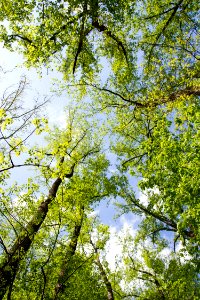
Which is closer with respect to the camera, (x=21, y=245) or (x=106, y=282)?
(x=21, y=245)

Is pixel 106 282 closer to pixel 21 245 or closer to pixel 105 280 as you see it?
pixel 105 280

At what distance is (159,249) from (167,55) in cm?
1470

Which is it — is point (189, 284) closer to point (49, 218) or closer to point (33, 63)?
point (49, 218)

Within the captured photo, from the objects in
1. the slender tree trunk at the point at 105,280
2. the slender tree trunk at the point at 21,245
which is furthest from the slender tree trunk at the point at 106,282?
the slender tree trunk at the point at 21,245

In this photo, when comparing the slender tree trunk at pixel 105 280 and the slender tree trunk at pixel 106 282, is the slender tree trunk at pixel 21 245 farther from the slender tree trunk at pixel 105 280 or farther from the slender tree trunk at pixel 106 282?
the slender tree trunk at pixel 106 282

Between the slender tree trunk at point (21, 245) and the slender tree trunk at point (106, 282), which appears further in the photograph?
the slender tree trunk at point (106, 282)

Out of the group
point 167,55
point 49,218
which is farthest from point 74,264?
point 167,55

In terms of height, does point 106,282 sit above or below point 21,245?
above

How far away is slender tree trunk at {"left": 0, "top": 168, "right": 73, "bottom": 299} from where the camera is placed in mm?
7895

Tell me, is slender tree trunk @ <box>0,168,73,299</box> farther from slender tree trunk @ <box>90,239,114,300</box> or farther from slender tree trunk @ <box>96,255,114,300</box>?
slender tree trunk @ <box>96,255,114,300</box>

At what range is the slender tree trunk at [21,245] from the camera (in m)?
7.89

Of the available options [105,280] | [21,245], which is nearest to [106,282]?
[105,280]

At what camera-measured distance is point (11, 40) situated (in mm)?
12844

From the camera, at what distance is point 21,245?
1148cm
